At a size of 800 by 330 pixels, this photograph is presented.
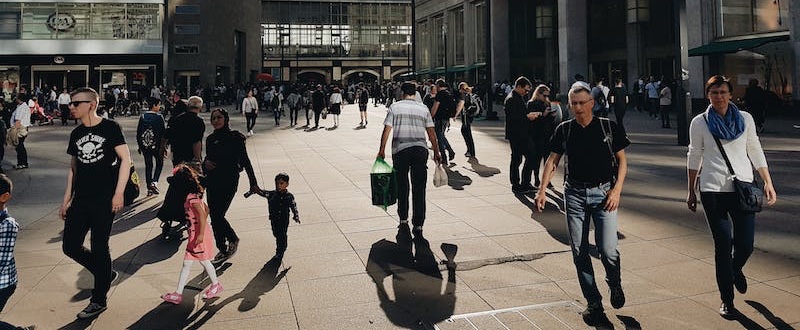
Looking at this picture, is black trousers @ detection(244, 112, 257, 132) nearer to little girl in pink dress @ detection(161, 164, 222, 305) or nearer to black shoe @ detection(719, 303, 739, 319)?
little girl in pink dress @ detection(161, 164, 222, 305)

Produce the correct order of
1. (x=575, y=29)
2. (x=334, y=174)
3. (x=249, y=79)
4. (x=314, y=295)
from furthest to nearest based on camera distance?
(x=249, y=79), (x=575, y=29), (x=334, y=174), (x=314, y=295)

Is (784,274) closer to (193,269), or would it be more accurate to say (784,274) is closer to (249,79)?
(193,269)

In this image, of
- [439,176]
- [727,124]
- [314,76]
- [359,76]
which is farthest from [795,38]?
[314,76]

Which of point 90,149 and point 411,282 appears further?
→ point 411,282

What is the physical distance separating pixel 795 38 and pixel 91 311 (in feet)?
82.5

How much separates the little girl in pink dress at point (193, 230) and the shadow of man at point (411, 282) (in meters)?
1.53

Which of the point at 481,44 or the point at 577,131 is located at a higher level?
the point at 481,44

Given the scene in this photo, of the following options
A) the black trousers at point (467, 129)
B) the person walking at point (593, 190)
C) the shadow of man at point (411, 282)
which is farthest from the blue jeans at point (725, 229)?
the black trousers at point (467, 129)

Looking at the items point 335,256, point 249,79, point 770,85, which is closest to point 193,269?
point 335,256

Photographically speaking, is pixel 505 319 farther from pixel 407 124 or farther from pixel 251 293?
pixel 407 124

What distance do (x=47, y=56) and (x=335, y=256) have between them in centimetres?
5395

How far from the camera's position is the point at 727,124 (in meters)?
4.49

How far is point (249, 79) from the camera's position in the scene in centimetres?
6838

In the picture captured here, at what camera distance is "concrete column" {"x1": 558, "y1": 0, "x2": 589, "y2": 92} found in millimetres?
36250
